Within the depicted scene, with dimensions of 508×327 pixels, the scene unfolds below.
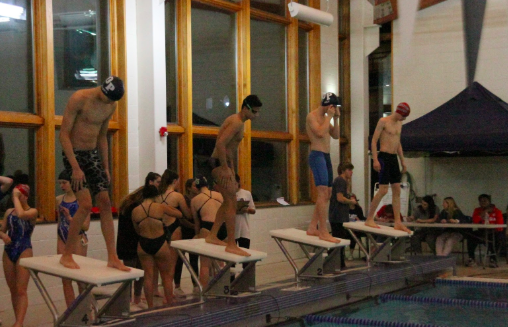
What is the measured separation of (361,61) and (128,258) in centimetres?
865

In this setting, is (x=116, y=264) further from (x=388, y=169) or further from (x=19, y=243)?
(x=388, y=169)

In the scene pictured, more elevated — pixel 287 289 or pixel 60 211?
pixel 60 211

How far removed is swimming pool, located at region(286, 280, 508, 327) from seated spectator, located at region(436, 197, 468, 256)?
2093mm

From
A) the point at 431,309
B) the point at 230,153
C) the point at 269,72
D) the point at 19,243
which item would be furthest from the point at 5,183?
the point at 269,72

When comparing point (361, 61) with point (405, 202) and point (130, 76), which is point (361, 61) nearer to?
point (405, 202)

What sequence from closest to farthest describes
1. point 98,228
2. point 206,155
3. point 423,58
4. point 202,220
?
point 202,220
point 98,228
point 206,155
point 423,58

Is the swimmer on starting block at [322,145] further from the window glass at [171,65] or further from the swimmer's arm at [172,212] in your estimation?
the window glass at [171,65]

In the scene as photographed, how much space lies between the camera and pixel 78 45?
28.3 ft

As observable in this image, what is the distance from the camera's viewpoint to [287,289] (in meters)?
7.02

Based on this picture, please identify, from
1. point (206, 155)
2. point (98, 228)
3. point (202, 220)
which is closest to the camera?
point (202, 220)

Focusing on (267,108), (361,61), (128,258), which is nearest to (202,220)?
(128,258)

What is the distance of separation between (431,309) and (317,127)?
2.48 meters

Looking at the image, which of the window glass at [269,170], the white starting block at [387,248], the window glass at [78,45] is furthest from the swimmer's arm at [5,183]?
the window glass at [269,170]

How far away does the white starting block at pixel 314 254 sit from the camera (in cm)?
729
